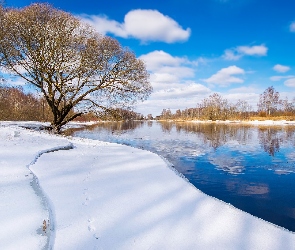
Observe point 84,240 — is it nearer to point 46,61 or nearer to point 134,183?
point 134,183

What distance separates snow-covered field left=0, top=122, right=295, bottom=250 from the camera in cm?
400

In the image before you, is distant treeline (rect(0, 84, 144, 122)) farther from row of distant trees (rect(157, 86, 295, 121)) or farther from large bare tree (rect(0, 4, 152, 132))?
row of distant trees (rect(157, 86, 295, 121))

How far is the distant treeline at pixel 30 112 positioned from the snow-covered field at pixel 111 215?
1393cm

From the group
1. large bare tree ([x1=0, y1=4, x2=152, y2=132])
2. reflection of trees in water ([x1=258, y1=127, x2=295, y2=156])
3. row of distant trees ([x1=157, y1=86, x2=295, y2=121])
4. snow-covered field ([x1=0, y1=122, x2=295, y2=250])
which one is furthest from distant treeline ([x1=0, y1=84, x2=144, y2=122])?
row of distant trees ([x1=157, y1=86, x2=295, y2=121])

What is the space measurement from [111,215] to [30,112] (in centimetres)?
4949

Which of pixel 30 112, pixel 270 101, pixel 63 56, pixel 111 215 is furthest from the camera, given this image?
pixel 270 101

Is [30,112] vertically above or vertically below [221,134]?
above

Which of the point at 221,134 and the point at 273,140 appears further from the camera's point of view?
the point at 221,134

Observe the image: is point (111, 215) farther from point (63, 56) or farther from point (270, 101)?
point (270, 101)

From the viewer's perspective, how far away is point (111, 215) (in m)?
4.96

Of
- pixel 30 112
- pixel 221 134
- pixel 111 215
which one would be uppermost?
pixel 30 112

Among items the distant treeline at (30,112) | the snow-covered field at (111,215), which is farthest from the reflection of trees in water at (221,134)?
the snow-covered field at (111,215)

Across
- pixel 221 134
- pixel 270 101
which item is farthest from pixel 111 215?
pixel 270 101

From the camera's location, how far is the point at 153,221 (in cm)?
493
